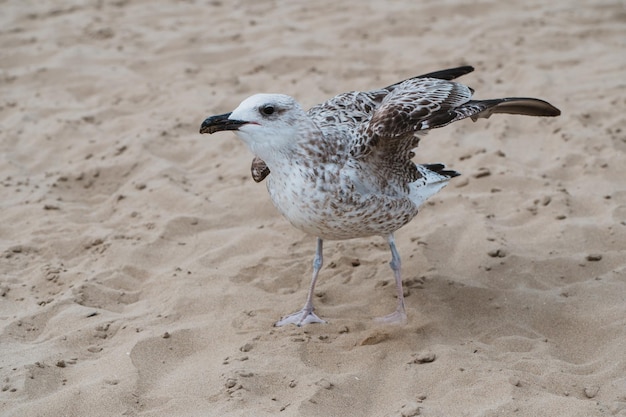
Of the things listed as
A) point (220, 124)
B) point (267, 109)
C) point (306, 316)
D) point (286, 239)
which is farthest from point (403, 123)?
point (286, 239)

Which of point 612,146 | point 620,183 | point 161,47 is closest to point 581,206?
point 620,183

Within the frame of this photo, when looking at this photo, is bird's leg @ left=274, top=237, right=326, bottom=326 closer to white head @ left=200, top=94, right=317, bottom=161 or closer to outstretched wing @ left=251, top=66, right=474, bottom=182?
outstretched wing @ left=251, top=66, right=474, bottom=182

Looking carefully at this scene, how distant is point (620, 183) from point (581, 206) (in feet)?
1.44

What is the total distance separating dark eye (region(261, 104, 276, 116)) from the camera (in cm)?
401

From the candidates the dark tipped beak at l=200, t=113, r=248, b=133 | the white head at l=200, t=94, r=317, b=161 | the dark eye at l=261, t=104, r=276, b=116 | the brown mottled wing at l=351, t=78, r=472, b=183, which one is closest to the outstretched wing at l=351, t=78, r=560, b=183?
the brown mottled wing at l=351, t=78, r=472, b=183

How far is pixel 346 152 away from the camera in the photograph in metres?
4.20

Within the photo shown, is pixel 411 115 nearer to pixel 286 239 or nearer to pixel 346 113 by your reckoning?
pixel 346 113

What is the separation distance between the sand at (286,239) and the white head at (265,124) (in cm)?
97

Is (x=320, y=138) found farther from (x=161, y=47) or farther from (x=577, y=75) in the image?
(x=161, y=47)

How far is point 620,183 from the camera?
5555 mm

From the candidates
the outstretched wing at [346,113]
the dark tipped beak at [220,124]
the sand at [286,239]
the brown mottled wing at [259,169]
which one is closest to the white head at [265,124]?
the dark tipped beak at [220,124]

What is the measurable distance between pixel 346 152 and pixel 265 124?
17.8 inches

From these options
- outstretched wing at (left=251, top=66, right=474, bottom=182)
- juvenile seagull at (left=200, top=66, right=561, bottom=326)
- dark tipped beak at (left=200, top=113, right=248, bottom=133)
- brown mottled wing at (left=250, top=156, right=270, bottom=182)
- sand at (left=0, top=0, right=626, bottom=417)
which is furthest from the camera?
brown mottled wing at (left=250, top=156, right=270, bottom=182)

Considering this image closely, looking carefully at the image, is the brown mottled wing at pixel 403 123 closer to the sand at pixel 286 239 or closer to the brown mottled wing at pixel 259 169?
the brown mottled wing at pixel 259 169
